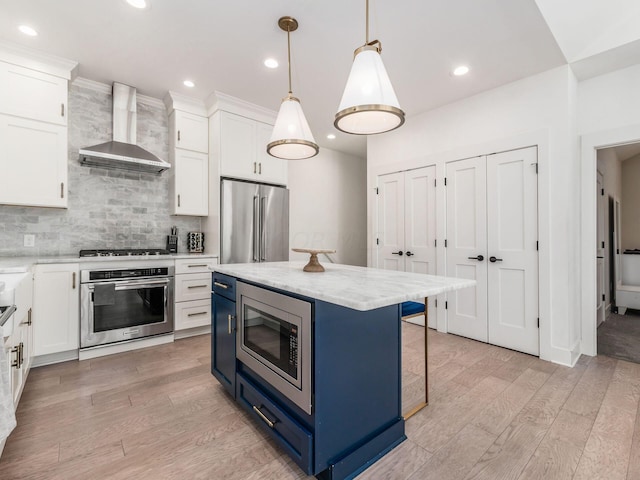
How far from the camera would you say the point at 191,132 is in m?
3.78

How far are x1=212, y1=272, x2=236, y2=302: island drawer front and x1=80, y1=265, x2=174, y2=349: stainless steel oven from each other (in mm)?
1254

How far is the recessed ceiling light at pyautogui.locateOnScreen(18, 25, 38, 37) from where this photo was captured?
8.21 feet

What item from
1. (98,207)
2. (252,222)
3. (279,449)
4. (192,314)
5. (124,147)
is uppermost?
(124,147)

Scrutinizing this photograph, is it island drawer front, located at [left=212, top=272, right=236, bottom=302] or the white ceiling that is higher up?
the white ceiling

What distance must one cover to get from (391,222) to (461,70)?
1925 millimetres

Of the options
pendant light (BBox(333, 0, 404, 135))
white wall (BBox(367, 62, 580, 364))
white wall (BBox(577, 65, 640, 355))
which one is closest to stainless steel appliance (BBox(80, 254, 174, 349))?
pendant light (BBox(333, 0, 404, 135))

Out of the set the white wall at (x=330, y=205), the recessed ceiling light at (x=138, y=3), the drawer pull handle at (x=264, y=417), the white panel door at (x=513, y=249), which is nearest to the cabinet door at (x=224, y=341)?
the drawer pull handle at (x=264, y=417)

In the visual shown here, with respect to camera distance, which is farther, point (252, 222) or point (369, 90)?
point (252, 222)

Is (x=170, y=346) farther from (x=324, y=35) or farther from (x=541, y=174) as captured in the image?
(x=541, y=174)

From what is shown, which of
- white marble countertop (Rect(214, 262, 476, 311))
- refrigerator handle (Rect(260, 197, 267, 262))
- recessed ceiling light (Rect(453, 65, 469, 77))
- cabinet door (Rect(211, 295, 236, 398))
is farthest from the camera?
refrigerator handle (Rect(260, 197, 267, 262))

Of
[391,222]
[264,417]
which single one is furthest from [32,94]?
[391,222]

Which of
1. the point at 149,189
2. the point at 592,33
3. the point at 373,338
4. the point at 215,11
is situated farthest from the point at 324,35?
the point at 149,189

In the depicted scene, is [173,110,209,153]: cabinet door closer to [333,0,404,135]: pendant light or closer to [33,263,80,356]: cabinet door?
[33,263,80,356]: cabinet door

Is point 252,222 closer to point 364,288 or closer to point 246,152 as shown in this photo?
point 246,152
